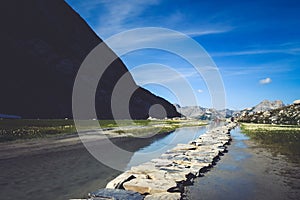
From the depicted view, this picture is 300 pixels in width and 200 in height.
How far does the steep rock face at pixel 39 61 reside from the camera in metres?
67.9

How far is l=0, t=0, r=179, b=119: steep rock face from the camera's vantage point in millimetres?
67881

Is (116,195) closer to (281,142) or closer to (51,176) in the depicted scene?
(51,176)

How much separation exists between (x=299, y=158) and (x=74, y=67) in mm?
83261

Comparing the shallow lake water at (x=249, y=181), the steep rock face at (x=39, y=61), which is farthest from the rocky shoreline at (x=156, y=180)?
the steep rock face at (x=39, y=61)

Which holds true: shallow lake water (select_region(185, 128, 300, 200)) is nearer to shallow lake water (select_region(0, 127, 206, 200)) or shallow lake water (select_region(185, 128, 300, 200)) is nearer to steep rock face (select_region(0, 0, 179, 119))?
shallow lake water (select_region(0, 127, 206, 200))

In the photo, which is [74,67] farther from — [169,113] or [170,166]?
[169,113]

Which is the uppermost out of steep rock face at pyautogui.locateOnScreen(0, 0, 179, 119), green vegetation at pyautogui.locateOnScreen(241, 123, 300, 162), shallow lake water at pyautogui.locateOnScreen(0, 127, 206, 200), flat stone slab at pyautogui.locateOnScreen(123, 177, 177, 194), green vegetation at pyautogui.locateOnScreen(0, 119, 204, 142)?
steep rock face at pyautogui.locateOnScreen(0, 0, 179, 119)

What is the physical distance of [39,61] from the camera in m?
79.7

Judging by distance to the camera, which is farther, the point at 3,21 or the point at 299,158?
the point at 3,21

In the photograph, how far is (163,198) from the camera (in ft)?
28.3

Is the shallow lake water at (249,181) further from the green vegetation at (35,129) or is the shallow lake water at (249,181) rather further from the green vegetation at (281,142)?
the green vegetation at (35,129)

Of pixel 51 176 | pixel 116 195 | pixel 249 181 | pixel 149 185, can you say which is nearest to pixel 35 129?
pixel 51 176

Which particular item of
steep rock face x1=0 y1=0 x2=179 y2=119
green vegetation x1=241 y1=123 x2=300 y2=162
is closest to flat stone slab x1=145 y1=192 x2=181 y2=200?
green vegetation x1=241 y1=123 x2=300 y2=162

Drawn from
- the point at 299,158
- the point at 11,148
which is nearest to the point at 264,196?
the point at 299,158
